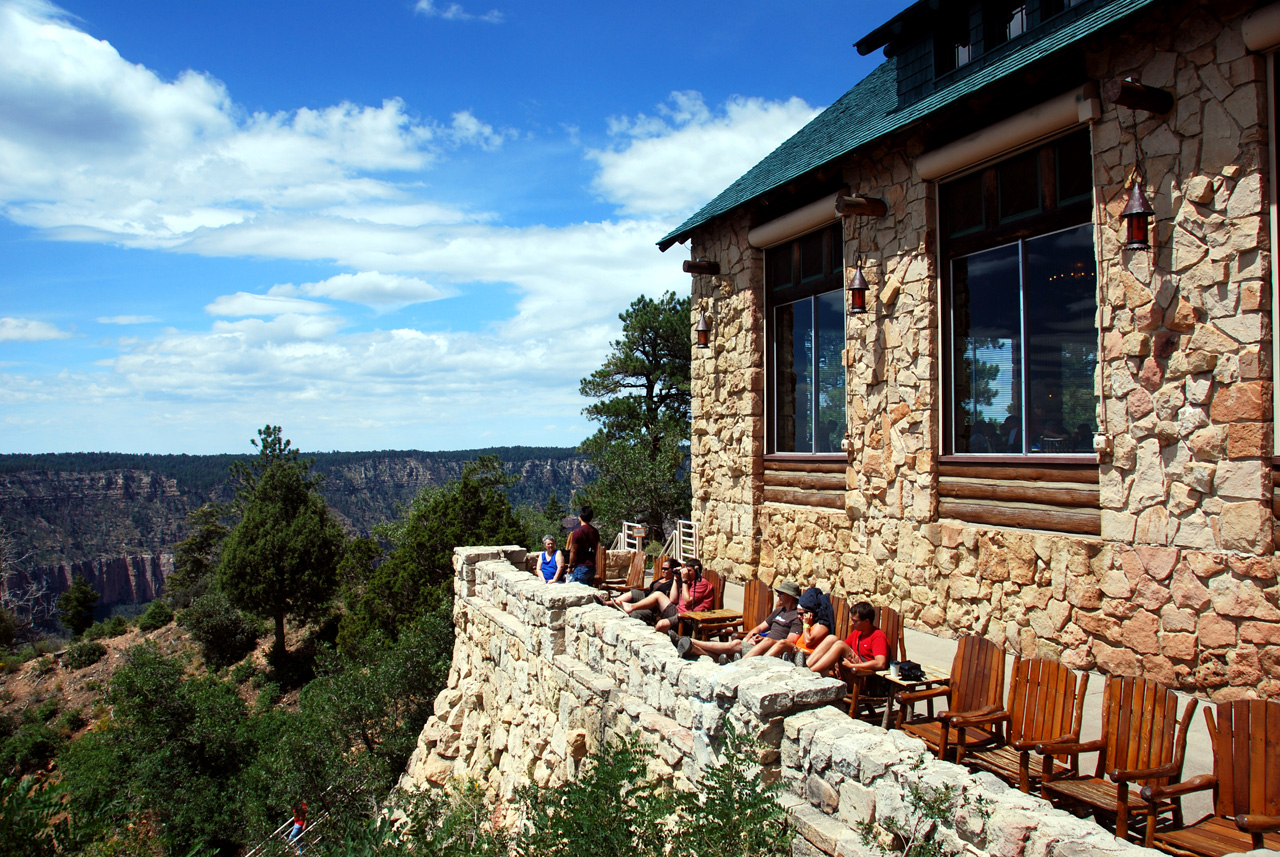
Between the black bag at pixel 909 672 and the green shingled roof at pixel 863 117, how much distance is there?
16.1 feet

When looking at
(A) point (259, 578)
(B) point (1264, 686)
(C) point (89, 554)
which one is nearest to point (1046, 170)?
(B) point (1264, 686)

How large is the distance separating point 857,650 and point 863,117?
6671mm

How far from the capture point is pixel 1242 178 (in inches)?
217

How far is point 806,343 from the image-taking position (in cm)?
1019

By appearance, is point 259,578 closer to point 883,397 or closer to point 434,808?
point 434,808

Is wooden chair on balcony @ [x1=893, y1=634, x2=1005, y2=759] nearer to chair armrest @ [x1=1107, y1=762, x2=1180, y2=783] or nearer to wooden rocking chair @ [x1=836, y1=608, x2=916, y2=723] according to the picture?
wooden rocking chair @ [x1=836, y1=608, x2=916, y2=723]

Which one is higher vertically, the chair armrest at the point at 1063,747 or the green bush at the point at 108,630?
the chair armrest at the point at 1063,747

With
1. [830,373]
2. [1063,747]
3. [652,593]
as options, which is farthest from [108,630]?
[1063,747]

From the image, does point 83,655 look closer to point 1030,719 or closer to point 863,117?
point 863,117

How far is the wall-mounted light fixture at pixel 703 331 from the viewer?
11.7 meters

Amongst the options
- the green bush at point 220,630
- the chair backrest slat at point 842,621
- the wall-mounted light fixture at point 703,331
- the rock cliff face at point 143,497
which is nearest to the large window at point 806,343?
the wall-mounted light fixture at point 703,331

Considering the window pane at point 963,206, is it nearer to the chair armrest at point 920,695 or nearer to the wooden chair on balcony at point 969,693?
the wooden chair on balcony at point 969,693

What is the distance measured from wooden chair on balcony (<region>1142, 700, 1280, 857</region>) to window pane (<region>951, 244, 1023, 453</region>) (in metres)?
4.06

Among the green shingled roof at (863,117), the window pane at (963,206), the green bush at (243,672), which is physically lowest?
the green bush at (243,672)
